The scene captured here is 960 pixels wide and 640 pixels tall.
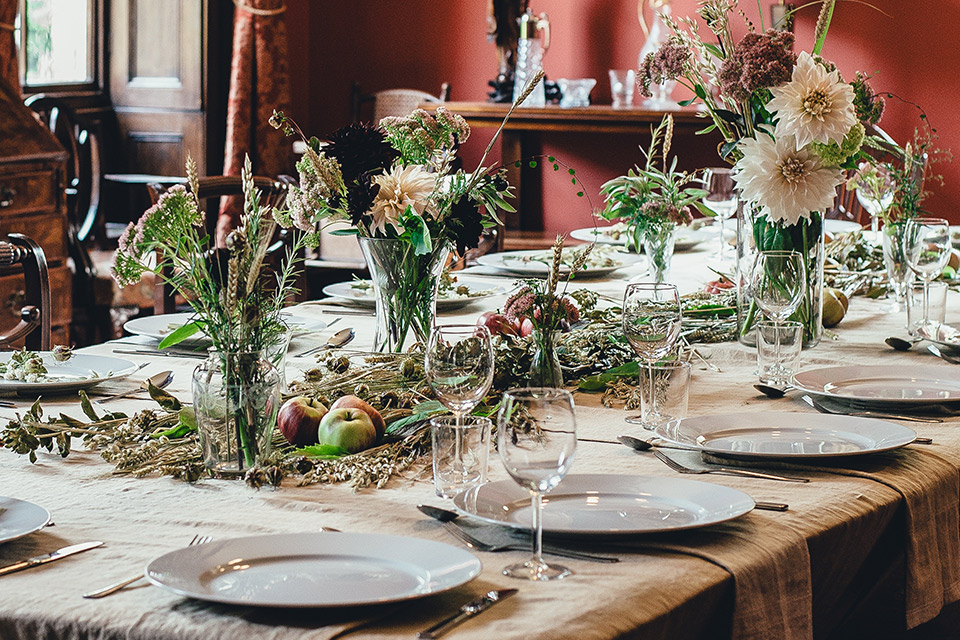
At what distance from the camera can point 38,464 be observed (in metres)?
1.29

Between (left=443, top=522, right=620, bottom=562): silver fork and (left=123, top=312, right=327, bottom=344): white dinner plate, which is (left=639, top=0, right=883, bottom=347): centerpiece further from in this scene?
(left=443, top=522, right=620, bottom=562): silver fork

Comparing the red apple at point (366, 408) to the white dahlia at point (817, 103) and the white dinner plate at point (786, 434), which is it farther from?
the white dahlia at point (817, 103)

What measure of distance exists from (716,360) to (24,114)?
9.45ft

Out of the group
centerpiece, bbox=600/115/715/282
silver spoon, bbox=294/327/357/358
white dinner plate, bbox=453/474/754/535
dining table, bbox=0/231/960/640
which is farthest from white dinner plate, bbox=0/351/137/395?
centerpiece, bbox=600/115/715/282

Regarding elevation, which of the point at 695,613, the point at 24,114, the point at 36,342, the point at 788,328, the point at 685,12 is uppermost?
the point at 685,12

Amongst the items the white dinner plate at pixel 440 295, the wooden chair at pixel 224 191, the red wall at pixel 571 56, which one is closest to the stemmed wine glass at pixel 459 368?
the white dinner plate at pixel 440 295

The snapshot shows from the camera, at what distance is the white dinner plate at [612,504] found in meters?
1.03

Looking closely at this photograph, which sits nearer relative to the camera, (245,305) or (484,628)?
(484,628)

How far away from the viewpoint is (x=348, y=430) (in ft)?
4.32

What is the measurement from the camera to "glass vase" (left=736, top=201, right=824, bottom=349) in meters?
1.94

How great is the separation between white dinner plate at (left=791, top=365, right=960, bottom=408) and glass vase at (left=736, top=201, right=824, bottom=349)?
16 cm

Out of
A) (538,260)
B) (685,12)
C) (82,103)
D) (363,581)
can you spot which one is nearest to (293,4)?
(82,103)

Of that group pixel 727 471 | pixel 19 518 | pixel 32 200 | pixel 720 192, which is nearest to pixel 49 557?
pixel 19 518

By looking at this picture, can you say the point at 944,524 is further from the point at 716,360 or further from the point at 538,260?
the point at 538,260
